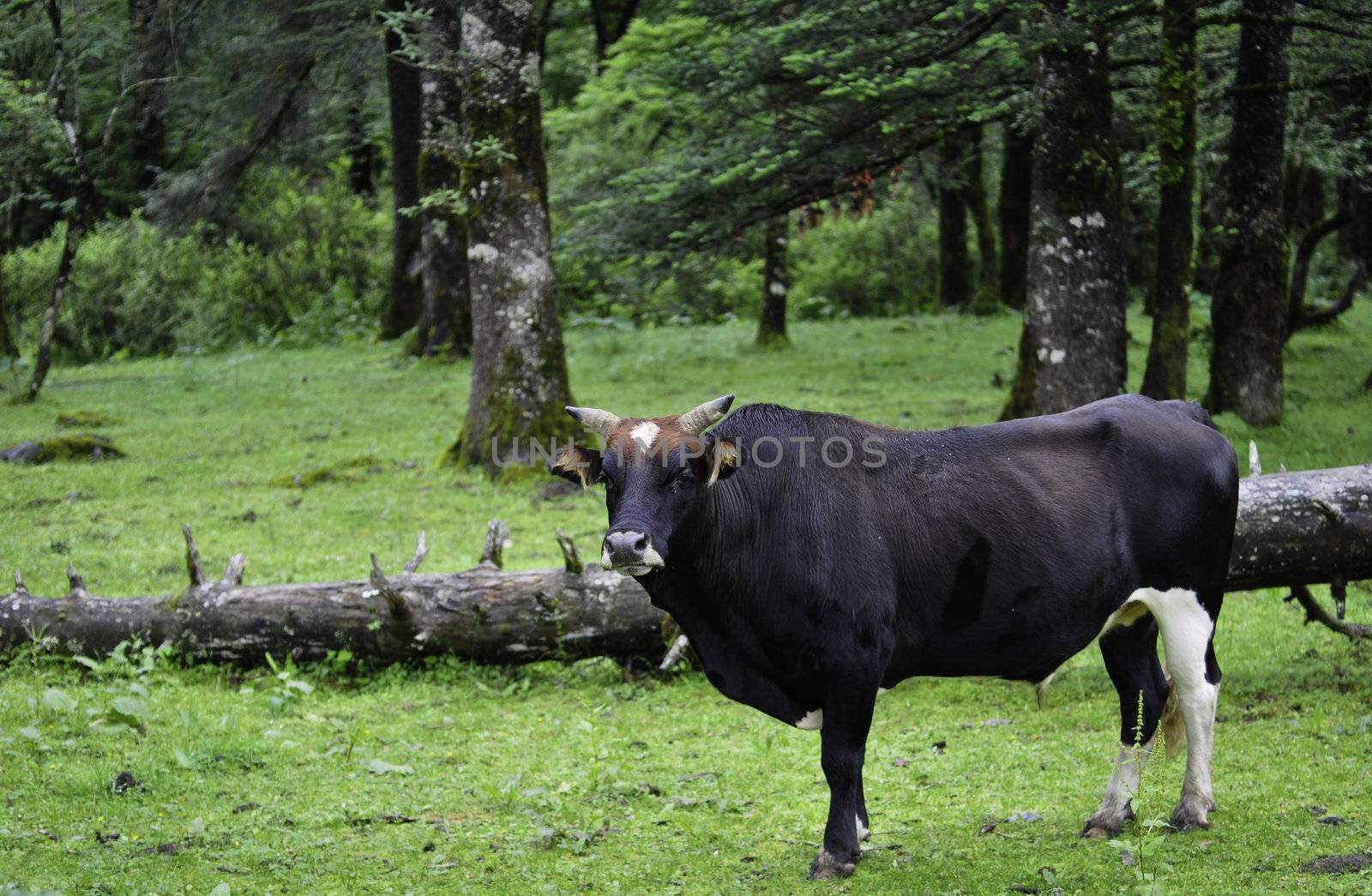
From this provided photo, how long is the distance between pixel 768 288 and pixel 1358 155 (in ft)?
28.6

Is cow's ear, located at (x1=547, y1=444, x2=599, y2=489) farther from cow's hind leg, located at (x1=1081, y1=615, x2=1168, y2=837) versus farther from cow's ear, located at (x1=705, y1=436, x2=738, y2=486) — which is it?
cow's hind leg, located at (x1=1081, y1=615, x2=1168, y2=837)

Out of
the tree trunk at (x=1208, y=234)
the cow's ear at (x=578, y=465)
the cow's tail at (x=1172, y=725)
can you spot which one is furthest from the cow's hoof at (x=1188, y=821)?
the tree trunk at (x=1208, y=234)

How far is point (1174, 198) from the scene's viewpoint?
13.6m

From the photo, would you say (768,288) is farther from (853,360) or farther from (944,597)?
(944,597)

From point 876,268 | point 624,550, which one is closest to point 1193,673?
point 624,550

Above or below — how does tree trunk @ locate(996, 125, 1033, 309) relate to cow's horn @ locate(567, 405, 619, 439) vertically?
above

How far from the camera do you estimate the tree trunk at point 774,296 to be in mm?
20562

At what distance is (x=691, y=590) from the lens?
5992mm

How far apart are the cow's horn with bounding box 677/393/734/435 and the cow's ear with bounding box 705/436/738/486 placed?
0.11 m

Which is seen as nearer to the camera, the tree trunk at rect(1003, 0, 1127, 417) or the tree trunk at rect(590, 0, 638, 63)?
the tree trunk at rect(1003, 0, 1127, 417)

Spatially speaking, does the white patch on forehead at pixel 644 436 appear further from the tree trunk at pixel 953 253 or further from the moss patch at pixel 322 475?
the tree trunk at pixel 953 253

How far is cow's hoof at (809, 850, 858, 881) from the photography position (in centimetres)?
573

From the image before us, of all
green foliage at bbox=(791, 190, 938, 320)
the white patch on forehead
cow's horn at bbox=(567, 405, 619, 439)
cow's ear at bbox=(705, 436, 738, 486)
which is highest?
green foliage at bbox=(791, 190, 938, 320)

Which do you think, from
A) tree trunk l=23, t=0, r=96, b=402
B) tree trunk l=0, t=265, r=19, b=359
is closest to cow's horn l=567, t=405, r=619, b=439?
tree trunk l=23, t=0, r=96, b=402
